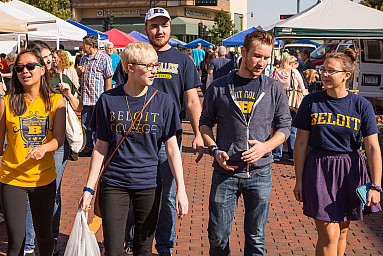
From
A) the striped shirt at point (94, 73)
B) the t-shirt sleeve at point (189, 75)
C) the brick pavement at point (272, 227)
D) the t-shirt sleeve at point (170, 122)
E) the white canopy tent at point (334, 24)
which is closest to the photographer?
the t-shirt sleeve at point (170, 122)

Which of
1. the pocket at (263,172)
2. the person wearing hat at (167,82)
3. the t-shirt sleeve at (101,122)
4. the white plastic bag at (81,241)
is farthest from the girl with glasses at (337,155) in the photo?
the white plastic bag at (81,241)

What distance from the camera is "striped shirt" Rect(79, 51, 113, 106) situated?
890 cm

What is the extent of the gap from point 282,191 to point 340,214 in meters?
3.59

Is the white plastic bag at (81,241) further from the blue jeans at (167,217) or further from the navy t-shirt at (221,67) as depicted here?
the navy t-shirt at (221,67)

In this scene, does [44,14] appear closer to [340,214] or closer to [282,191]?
[282,191]

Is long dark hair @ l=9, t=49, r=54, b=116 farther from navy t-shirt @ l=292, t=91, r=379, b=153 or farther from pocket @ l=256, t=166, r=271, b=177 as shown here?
navy t-shirt @ l=292, t=91, r=379, b=153

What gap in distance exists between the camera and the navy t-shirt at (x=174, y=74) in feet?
14.5

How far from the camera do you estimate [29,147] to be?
373 cm

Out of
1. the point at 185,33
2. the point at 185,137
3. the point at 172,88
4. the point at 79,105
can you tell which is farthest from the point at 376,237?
Result: the point at 185,33

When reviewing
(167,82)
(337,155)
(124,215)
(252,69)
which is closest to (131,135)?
(124,215)

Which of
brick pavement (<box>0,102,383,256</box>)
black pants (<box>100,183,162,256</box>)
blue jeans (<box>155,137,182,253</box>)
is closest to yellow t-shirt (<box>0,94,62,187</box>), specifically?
black pants (<box>100,183,162,256</box>)

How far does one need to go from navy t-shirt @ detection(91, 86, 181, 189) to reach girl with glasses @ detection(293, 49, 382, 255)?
3.80 feet

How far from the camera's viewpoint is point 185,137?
468 inches

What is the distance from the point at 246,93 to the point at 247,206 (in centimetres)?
83
